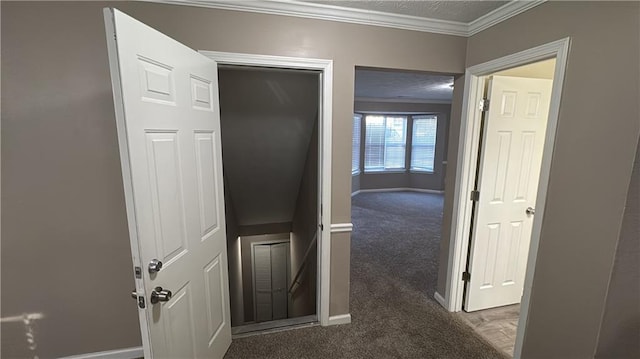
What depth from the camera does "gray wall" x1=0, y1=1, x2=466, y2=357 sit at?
4.84 ft

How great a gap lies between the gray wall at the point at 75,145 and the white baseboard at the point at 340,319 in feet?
4.70

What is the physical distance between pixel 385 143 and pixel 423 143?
3.38 feet

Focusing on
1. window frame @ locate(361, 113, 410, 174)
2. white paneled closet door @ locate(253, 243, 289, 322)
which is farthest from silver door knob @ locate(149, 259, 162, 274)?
window frame @ locate(361, 113, 410, 174)

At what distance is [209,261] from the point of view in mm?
1681

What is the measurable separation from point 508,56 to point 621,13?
57 centimetres

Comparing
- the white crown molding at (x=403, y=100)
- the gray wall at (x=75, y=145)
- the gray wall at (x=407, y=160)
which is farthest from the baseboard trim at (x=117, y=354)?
the white crown molding at (x=403, y=100)

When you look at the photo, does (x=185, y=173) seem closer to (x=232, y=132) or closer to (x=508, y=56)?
(x=232, y=132)

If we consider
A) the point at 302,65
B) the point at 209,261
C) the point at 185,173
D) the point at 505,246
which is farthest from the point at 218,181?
the point at 505,246

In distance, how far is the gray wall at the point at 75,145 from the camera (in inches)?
58.1

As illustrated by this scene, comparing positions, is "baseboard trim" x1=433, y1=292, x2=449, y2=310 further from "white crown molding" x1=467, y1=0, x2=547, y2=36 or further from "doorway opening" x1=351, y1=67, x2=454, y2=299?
"white crown molding" x1=467, y1=0, x2=547, y2=36

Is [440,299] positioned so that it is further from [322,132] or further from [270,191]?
[270,191]

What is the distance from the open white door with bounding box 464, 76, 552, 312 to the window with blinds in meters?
4.90

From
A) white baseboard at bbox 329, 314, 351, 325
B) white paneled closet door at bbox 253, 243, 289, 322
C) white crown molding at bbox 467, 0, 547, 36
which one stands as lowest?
white paneled closet door at bbox 253, 243, 289, 322

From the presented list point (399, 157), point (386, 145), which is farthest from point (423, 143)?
point (386, 145)
